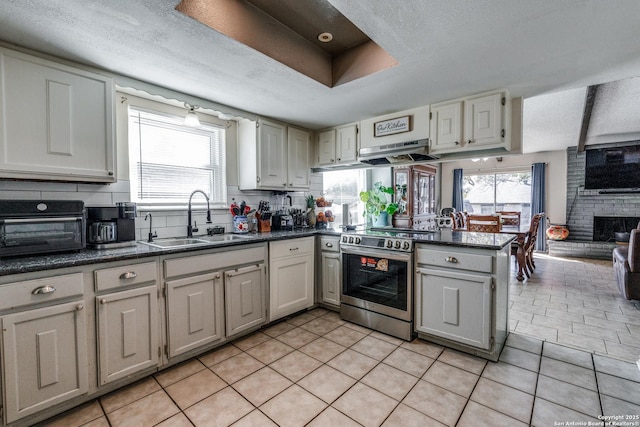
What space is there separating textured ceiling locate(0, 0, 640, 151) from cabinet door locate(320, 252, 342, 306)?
1.61 m

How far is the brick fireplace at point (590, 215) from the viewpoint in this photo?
579cm

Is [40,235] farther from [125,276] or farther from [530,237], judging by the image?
[530,237]

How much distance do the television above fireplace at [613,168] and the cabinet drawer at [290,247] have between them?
6519 mm

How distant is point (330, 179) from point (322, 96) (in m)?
2.03

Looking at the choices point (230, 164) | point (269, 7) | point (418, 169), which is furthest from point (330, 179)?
point (269, 7)

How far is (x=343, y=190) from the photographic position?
500 centimetres

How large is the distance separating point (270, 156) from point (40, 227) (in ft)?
6.63

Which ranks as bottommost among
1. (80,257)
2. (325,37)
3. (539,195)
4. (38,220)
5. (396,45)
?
(80,257)

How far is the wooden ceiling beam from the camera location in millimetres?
3573

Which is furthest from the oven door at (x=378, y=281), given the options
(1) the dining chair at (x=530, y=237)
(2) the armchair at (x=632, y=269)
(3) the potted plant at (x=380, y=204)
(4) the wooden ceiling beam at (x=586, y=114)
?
(4) the wooden ceiling beam at (x=586, y=114)

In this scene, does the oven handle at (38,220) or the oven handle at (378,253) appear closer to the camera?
the oven handle at (38,220)

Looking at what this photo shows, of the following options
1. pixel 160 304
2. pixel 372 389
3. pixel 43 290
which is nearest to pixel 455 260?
pixel 372 389

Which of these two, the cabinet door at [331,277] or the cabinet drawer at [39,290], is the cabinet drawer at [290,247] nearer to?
the cabinet door at [331,277]

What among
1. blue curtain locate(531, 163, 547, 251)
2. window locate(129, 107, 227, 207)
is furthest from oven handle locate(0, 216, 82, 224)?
blue curtain locate(531, 163, 547, 251)
